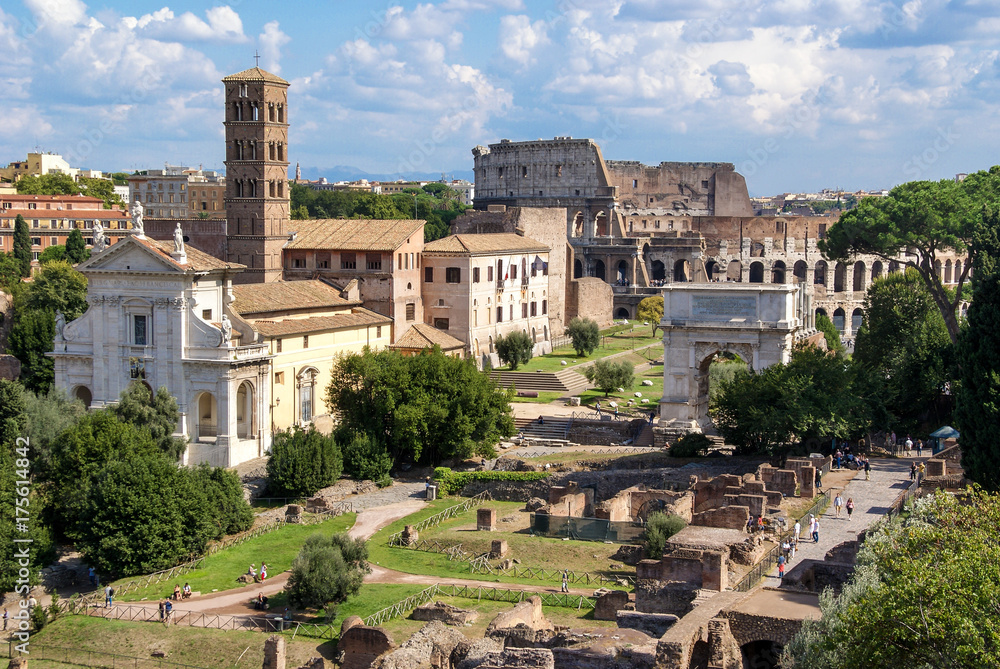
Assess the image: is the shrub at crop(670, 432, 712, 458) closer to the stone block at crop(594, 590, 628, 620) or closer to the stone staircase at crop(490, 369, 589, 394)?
the stone staircase at crop(490, 369, 589, 394)

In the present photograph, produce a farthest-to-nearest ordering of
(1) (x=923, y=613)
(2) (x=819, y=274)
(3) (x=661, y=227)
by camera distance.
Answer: (3) (x=661, y=227) < (2) (x=819, y=274) < (1) (x=923, y=613)

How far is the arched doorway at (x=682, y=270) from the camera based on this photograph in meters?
111

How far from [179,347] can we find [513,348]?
22.4m

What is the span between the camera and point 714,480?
4147 centimetres

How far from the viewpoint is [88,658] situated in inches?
1241

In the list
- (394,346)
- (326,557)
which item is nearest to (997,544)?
(326,557)

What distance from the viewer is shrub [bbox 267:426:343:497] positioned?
46.6m

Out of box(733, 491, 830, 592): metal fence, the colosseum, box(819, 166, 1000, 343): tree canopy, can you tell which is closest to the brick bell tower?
box(819, 166, 1000, 343): tree canopy

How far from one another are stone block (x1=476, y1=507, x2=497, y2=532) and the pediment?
60.4 feet

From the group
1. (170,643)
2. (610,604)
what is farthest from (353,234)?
(610,604)

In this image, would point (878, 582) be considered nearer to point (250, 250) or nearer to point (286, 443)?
point (286, 443)

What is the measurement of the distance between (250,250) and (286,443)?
65.6 ft

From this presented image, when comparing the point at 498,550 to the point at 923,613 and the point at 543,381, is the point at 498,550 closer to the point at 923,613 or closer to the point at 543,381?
the point at 923,613

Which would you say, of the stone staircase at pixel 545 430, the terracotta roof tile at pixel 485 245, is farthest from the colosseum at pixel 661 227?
the stone staircase at pixel 545 430
